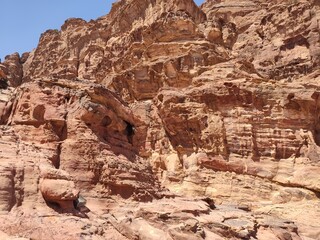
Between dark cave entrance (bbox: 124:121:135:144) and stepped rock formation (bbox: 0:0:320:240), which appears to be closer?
stepped rock formation (bbox: 0:0:320:240)

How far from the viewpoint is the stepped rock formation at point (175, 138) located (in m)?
8.54

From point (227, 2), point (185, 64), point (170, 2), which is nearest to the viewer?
point (185, 64)

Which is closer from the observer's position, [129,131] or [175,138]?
[129,131]

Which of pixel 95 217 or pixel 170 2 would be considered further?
pixel 170 2

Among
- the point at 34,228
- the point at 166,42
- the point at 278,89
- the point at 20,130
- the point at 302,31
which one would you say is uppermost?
the point at 302,31

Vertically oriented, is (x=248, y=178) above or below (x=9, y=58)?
below

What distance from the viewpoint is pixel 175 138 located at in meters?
23.5

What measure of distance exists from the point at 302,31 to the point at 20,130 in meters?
35.8

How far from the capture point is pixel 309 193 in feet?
64.9

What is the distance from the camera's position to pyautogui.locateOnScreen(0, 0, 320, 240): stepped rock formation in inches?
336

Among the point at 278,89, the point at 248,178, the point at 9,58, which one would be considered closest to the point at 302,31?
the point at 278,89

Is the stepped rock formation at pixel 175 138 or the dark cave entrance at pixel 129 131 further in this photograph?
the dark cave entrance at pixel 129 131

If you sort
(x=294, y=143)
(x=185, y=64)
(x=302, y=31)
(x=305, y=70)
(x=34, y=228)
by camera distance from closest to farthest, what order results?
(x=34, y=228) < (x=294, y=143) < (x=185, y=64) < (x=305, y=70) < (x=302, y=31)

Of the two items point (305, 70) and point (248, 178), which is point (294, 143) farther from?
point (305, 70)
